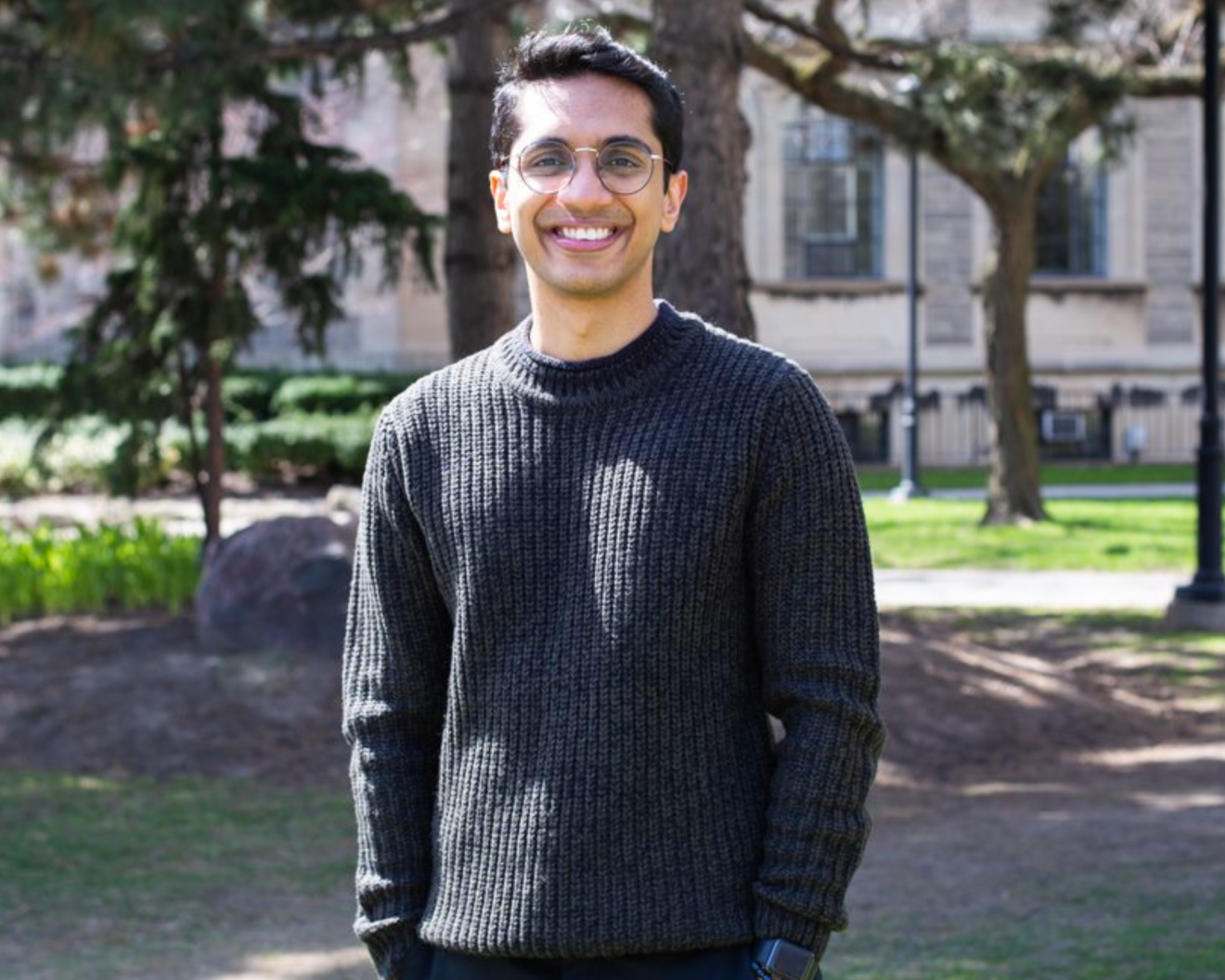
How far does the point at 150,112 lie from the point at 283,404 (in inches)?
596

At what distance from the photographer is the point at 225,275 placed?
12.8 m

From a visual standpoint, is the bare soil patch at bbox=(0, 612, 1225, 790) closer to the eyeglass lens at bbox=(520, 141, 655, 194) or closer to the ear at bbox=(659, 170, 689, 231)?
the ear at bbox=(659, 170, 689, 231)

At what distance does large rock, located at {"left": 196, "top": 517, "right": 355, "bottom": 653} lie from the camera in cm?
1022

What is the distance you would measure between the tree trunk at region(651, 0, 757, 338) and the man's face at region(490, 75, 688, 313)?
6.72 m

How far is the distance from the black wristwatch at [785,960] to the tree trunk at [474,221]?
971 centimetres

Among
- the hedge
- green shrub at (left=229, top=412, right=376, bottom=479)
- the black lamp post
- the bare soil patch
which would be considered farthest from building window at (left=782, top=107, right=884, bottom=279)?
the bare soil patch

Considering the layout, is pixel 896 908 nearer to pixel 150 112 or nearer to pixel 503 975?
pixel 503 975

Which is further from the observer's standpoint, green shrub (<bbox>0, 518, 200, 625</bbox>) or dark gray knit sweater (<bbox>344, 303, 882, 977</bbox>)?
green shrub (<bbox>0, 518, 200, 625</bbox>)

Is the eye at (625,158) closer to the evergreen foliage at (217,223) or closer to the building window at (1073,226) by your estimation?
the evergreen foliage at (217,223)

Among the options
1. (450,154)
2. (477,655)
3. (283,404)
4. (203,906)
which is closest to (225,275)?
(450,154)

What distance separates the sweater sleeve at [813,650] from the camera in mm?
2578

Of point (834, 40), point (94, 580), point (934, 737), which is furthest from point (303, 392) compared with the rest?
point (934, 737)

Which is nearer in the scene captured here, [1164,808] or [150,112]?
[1164,808]

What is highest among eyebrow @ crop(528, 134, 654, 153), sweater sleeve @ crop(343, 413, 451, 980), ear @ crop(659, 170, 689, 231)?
eyebrow @ crop(528, 134, 654, 153)
